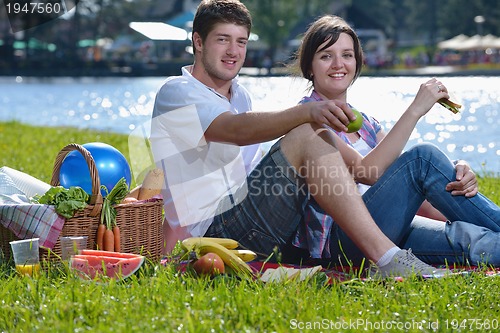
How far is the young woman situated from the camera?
4.27m

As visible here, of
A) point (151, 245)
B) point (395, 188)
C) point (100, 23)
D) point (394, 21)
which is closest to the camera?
point (395, 188)

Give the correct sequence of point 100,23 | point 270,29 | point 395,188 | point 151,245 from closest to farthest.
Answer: point 395,188
point 151,245
point 270,29
point 100,23

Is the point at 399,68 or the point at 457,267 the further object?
the point at 399,68

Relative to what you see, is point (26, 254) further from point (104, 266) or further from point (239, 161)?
point (239, 161)

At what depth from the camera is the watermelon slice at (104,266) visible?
13.5 feet

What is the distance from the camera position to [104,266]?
4141mm

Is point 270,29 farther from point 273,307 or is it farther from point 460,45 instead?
point 273,307

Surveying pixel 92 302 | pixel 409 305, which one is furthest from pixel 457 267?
pixel 92 302

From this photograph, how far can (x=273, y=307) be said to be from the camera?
355 cm

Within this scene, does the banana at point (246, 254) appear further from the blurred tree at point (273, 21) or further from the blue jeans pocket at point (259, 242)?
the blurred tree at point (273, 21)

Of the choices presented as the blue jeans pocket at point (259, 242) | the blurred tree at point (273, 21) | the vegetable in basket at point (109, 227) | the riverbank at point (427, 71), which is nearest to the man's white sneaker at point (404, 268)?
the blue jeans pocket at point (259, 242)

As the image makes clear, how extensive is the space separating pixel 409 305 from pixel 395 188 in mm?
809

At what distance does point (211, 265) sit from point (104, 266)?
0.53m

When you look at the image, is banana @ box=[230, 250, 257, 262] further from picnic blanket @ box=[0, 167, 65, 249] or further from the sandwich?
the sandwich
